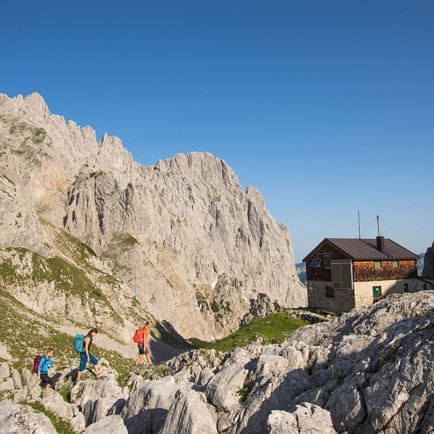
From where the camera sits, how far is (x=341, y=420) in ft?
43.3

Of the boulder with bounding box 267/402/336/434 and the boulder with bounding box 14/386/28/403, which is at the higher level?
the boulder with bounding box 267/402/336/434

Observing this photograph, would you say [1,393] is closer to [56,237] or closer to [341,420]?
[341,420]

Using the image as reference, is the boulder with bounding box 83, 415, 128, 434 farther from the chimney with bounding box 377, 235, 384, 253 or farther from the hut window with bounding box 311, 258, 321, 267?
the chimney with bounding box 377, 235, 384, 253

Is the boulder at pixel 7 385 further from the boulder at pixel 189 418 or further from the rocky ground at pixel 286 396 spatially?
the boulder at pixel 189 418

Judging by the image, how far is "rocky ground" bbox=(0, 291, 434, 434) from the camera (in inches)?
490

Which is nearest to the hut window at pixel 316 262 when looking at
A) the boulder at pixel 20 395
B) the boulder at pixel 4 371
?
the boulder at pixel 4 371

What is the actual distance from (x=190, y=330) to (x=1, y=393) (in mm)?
127691

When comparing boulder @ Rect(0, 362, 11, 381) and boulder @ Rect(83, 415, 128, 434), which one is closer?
boulder @ Rect(83, 415, 128, 434)

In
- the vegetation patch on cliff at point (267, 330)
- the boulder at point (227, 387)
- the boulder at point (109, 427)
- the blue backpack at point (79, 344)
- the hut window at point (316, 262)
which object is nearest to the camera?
the boulder at point (109, 427)

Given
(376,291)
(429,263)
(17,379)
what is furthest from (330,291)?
(429,263)

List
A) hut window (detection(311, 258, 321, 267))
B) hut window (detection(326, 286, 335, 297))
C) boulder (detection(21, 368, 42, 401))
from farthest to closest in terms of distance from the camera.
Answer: hut window (detection(311, 258, 321, 267)) < hut window (detection(326, 286, 335, 297)) < boulder (detection(21, 368, 42, 401))

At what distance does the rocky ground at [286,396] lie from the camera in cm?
1245

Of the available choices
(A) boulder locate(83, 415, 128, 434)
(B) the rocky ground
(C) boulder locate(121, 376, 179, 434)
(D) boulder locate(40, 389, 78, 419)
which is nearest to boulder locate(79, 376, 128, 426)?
(B) the rocky ground

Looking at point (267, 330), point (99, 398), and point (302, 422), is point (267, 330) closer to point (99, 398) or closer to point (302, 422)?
point (99, 398)
